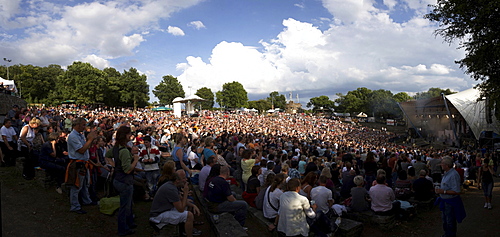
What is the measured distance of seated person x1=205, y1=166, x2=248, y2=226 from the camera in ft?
15.7

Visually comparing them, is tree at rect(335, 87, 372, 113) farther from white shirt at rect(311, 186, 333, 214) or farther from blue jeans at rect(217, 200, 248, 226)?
blue jeans at rect(217, 200, 248, 226)

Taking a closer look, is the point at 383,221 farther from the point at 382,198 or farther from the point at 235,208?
the point at 235,208

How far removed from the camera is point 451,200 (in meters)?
4.86

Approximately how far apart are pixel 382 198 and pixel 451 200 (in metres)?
1.27

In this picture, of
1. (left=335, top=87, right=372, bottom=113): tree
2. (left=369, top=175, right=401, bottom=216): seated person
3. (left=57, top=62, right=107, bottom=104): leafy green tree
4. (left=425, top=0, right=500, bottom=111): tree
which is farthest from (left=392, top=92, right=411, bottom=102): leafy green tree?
(left=369, top=175, right=401, bottom=216): seated person

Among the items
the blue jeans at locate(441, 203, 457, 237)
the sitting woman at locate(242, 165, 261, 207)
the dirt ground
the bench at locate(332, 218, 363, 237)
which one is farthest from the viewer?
the sitting woman at locate(242, 165, 261, 207)

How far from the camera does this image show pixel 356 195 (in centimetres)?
→ 600

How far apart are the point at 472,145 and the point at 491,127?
10.7ft

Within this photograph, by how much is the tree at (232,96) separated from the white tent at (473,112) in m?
53.5

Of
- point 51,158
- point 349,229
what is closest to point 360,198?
point 349,229

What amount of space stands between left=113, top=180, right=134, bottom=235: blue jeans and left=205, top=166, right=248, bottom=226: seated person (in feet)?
4.40

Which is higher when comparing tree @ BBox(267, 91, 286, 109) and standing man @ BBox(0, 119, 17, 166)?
tree @ BBox(267, 91, 286, 109)

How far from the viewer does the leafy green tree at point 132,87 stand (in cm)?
5100

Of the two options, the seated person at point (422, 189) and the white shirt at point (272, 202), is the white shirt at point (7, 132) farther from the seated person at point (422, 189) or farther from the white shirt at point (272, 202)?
the seated person at point (422, 189)
